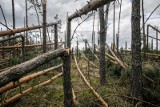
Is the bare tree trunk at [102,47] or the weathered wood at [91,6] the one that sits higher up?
the weathered wood at [91,6]

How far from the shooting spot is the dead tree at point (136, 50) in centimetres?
507

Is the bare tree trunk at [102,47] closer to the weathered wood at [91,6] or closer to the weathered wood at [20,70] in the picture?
the weathered wood at [91,6]

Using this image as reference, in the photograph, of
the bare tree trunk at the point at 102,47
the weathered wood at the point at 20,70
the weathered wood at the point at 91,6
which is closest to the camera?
the weathered wood at the point at 20,70

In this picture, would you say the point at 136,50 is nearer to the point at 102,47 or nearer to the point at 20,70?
the point at 102,47

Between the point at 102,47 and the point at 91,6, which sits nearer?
the point at 91,6

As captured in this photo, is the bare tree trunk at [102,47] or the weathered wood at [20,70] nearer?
the weathered wood at [20,70]

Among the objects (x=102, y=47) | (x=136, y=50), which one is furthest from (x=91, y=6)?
(x=102, y=47)

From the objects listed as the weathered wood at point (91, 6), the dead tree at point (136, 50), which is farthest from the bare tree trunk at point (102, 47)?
the dead tree at point (136, 50)

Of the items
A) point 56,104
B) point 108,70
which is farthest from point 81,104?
point 108,70

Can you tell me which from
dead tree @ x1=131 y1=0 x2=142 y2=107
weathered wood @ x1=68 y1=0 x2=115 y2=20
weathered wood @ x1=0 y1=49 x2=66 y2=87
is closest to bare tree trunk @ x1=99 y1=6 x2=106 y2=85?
weathered wood @ x1=68 y1=0 x2=115 y2=20

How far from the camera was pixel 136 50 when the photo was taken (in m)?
5.22

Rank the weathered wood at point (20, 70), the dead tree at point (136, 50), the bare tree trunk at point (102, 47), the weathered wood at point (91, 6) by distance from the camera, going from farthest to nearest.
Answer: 1. the bare tree trunk at point (102, 47)
2. the dead tree at point (136, 50)
3. the weathered wood at point (91, 6)
4. the weathered wood at point (20, 70)

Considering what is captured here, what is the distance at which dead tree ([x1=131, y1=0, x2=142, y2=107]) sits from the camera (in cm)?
507

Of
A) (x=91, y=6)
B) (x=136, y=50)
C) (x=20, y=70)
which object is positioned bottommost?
(x=20, y=70)
